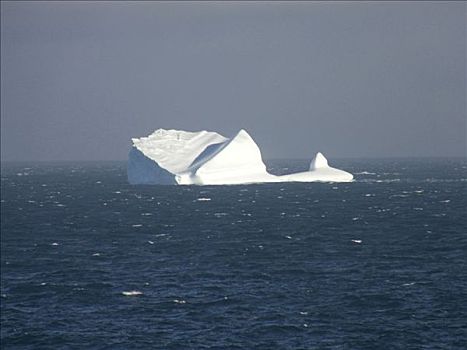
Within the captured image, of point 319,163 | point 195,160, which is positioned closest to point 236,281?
point 195,160

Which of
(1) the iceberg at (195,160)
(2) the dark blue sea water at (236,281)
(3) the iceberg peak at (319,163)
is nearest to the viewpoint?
(2) the dark blue sea water at (236,281)

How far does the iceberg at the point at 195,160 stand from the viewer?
12194 cm

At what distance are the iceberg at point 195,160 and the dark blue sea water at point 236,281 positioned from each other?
4355 centimetres

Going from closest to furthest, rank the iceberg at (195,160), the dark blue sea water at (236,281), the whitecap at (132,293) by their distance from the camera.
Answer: the dark blue sea water at (236,281), the whitecap at (132,293), the iceberg at (195,160)

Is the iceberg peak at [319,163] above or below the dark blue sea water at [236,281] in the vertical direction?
above

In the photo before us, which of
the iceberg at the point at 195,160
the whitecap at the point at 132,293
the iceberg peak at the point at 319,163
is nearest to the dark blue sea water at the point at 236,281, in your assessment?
the whitecap at the point at 132,293

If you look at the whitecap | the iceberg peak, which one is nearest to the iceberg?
the iceberg peak

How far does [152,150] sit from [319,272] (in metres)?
84.8

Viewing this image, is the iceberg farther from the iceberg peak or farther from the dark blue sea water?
the dark blue sea water

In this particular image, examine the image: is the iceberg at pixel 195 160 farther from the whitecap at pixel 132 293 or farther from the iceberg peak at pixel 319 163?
the whitecap at pixel 132 293

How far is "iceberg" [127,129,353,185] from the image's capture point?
400ft

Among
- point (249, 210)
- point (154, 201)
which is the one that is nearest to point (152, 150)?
point (154, 201)

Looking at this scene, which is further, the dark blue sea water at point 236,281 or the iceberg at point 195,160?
the iceberg at point 195,160

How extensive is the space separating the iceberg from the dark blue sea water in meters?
43.6
